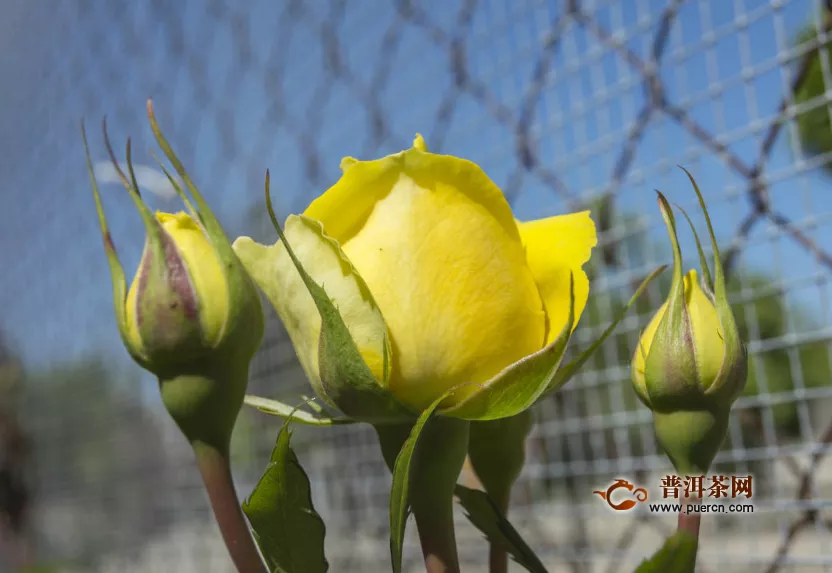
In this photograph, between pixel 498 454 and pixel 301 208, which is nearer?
pixel 498 454

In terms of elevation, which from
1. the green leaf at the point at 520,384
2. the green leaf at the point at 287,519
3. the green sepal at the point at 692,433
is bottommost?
the green leaf at the point at 287,519

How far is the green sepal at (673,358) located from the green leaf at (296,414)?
0.15 feet

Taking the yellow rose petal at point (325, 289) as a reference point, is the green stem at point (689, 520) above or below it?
below

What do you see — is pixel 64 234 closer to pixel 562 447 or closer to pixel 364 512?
pixel 364 512

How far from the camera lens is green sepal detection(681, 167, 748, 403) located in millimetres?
118

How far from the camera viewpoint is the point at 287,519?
0.39ft

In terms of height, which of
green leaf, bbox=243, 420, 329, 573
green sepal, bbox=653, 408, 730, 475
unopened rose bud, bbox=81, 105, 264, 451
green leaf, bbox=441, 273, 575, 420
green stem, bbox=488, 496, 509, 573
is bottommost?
green stem, bbox=488, 496, 509, 573

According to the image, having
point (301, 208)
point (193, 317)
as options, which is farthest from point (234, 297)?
point (301, 208)

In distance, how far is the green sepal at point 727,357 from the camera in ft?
0.39

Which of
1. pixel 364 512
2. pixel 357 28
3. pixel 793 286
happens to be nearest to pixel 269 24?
pixel 357 28

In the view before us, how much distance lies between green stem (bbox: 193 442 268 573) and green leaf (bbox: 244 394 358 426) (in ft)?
0.03

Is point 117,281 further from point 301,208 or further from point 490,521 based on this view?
point 301,208

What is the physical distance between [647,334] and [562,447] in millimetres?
406

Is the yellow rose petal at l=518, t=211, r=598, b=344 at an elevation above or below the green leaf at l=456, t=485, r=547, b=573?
above
